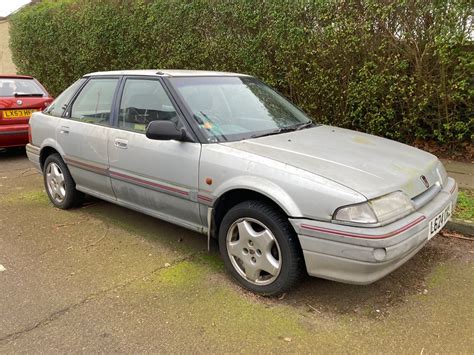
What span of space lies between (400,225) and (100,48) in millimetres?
9562

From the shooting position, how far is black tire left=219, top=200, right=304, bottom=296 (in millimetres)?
2873

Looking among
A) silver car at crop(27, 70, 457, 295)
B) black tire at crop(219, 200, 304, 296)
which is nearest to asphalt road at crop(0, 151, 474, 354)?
black tire at crop(219, 200, 304, 296)

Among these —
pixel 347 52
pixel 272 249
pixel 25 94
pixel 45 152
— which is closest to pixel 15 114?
pixel 25 94

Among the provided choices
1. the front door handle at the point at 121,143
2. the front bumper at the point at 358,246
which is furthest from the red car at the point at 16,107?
the front bumper at the point at 358,246

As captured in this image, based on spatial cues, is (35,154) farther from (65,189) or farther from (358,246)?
(358,246)

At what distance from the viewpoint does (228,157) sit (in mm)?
3160

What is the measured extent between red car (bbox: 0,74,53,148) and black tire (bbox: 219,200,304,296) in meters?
5.57

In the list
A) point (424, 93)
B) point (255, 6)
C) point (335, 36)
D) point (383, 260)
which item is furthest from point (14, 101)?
point (383, 260)

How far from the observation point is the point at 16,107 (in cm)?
741

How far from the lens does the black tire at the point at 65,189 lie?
481 cm

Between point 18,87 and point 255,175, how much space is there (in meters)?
6.45

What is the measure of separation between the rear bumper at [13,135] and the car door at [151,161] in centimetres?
413

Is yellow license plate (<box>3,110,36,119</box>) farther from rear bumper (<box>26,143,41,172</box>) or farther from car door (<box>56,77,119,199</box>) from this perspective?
car door (<box>56,77,119,199</box>)

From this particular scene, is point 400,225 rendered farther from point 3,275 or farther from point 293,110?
point 3,275
